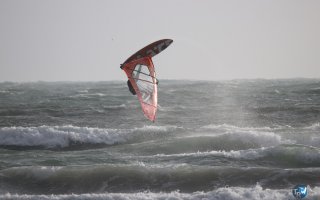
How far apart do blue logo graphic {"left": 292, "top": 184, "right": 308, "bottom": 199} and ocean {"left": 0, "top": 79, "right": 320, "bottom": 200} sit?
14 centimetres

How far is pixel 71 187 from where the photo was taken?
1191 centimetres

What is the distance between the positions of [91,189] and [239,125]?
11.9 m

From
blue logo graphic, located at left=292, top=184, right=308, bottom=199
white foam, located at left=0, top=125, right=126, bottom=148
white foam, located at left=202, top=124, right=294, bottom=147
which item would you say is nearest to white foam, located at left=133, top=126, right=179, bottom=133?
white foam, located at left=0, top=125, right=126, bottom=148

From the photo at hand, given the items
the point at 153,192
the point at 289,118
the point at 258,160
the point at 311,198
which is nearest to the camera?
the point at 311,198

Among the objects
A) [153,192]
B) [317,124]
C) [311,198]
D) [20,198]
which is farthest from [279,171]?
[317,124]

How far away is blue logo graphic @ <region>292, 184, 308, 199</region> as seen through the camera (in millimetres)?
10478

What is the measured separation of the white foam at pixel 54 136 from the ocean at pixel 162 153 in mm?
41

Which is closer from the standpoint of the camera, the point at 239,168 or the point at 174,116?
the point at 239,168

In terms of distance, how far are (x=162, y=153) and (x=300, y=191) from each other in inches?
238

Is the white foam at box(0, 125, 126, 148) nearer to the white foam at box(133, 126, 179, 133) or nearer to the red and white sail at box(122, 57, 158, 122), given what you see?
the white foam at box(133, 126, 179, 133)

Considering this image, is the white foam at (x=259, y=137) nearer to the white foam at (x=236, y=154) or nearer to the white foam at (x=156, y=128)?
the white foam at (x=236, y=154)

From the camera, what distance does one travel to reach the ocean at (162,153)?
11609 millimetres

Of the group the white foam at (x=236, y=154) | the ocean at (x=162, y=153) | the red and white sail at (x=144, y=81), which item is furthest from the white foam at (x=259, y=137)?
the red and white sail at (x=144, y=81)

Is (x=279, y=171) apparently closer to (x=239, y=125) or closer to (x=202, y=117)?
(x=239, y=125)
